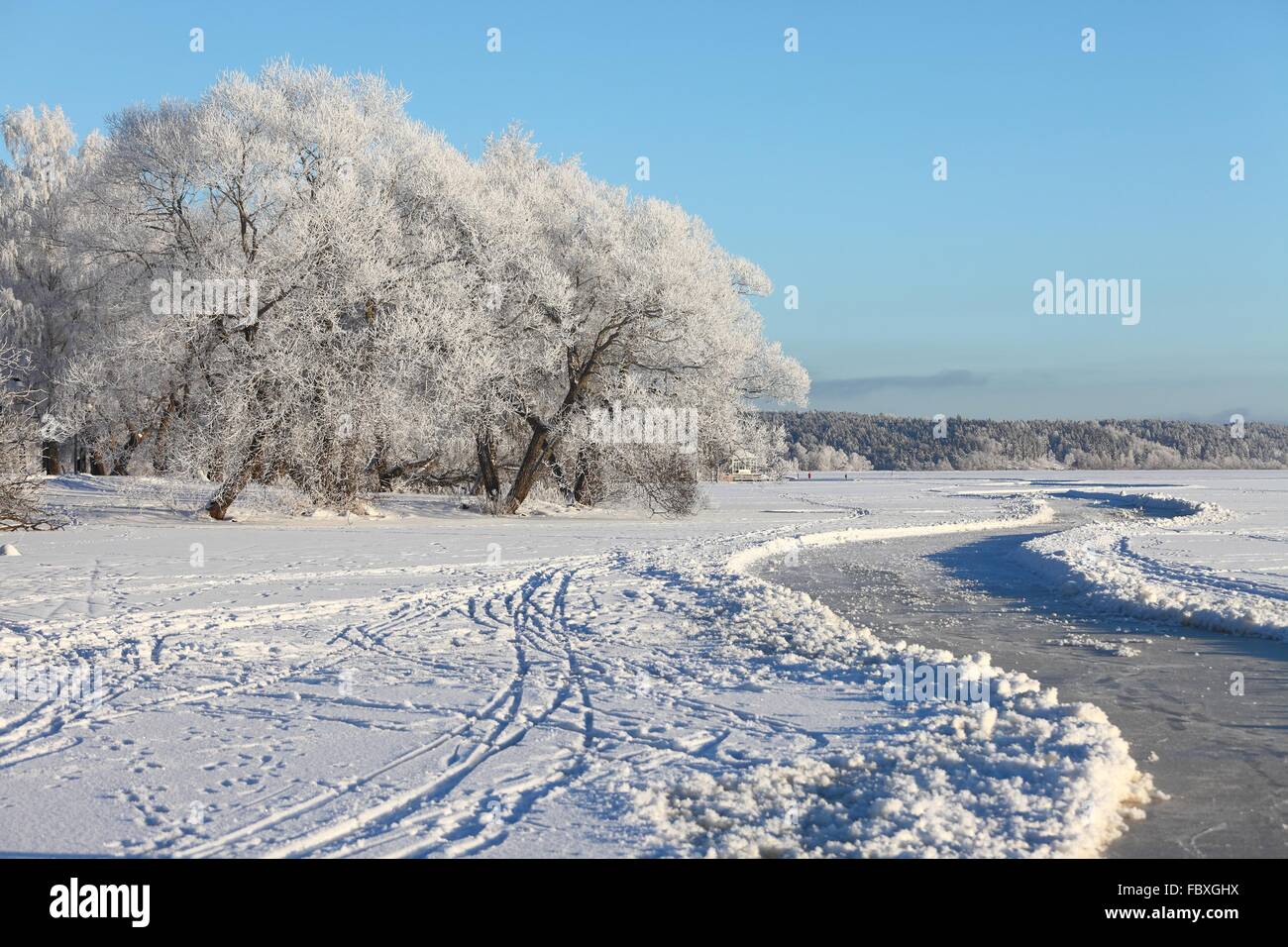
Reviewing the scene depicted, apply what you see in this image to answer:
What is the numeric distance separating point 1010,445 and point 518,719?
159507 mm

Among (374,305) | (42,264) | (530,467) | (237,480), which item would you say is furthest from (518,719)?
(42,264)

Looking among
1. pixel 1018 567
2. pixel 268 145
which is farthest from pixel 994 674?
pixel 268 145

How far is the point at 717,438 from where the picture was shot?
30.1 m

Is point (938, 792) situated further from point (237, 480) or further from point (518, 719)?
point (237, 480)

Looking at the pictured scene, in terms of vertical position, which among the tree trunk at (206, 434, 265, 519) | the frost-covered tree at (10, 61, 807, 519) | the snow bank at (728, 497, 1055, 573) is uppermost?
the frost-covered tree at (10, 61, 807, 519)

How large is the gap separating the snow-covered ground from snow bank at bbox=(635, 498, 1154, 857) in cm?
2

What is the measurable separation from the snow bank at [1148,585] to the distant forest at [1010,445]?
11743cm

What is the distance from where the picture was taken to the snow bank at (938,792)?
17.9 ft

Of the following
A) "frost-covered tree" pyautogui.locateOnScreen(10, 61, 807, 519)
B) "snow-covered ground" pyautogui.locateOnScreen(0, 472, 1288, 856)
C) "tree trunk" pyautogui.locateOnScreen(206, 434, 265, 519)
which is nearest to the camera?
"snow-covered ground" pyautogui.locateOnScreen(0, 472, 1288, 856)

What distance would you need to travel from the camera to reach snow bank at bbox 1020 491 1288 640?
41.1ft

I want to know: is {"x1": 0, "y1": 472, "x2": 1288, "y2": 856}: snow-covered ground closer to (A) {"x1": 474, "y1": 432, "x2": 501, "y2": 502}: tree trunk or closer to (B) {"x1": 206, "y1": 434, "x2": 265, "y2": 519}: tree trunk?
(B) {"x1": 206, "y1": 434, "x2": 265, "y2": 519}: tree trunk

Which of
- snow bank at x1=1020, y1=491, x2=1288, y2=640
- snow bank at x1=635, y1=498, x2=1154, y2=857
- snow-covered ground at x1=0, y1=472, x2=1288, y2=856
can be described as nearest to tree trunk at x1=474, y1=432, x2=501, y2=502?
snow-covered ground at x1=0, y1=472, x2=1288, y2=856

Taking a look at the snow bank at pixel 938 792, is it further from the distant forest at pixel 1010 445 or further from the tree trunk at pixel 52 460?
the distant forest at pixel 1010 445

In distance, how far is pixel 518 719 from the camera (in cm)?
784
